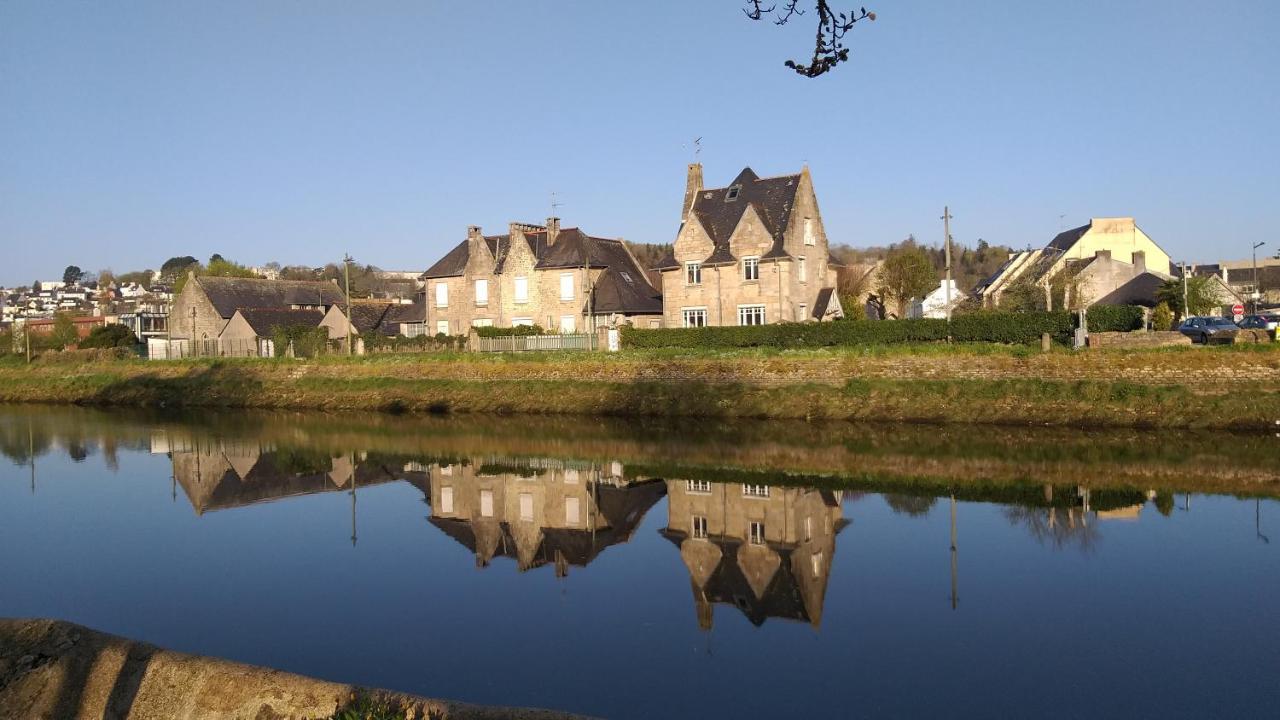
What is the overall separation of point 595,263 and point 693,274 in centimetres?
578

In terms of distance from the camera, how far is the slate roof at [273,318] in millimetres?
61062

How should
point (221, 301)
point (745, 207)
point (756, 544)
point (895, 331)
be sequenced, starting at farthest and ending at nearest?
1. point (221, 301)
2. point (745, 207)
3. point (895, 331)
4. point (756, 544)

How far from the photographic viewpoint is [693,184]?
50406 mm

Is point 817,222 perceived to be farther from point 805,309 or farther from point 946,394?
point 946,394

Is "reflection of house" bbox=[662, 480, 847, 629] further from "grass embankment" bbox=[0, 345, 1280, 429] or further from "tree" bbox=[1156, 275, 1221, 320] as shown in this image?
"tree" bbox=[1156, 275, 1221, 320]

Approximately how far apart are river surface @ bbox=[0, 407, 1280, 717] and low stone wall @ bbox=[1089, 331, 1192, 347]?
6564 millimetres

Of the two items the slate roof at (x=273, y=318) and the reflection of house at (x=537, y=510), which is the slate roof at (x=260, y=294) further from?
the reflection of house at (x=537, y=510)

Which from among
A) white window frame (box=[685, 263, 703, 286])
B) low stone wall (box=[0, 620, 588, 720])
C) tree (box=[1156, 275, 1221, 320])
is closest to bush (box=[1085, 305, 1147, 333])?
tree (box=[1156, 275, 1221, 320])

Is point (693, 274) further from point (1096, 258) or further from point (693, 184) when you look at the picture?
point (1096, 258)

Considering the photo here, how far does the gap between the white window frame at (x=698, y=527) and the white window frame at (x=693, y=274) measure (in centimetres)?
2992

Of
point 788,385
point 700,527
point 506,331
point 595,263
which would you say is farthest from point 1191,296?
point 700,527

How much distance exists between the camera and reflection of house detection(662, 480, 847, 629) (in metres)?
12.6

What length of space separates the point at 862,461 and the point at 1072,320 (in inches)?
625

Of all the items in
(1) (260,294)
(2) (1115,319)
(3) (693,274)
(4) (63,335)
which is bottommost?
(2) (1115,319)
